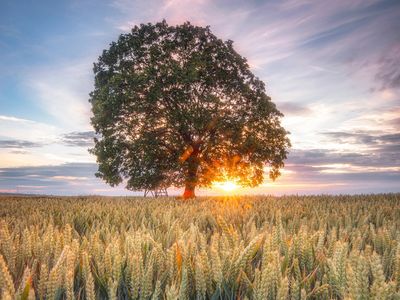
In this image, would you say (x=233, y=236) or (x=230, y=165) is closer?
(x=233, y=236)

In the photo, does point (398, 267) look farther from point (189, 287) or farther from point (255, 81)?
point (255, 81)

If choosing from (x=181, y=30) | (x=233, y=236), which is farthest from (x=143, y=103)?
(x=233, y=236)

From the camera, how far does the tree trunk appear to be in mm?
26973

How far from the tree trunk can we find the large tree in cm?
7

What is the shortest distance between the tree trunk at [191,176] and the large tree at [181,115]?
0.24ft

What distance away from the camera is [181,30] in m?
27.2

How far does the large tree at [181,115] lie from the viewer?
2503cm

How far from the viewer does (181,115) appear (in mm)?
24844

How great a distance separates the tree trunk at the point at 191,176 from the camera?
88.5 ft

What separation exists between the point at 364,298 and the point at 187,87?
82.7 ft

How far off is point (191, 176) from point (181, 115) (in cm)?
493

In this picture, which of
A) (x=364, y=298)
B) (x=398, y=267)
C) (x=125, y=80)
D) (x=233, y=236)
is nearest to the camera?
(x=364, y=298)

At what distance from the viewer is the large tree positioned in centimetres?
2503

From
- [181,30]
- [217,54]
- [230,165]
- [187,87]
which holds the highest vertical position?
[181,30]
